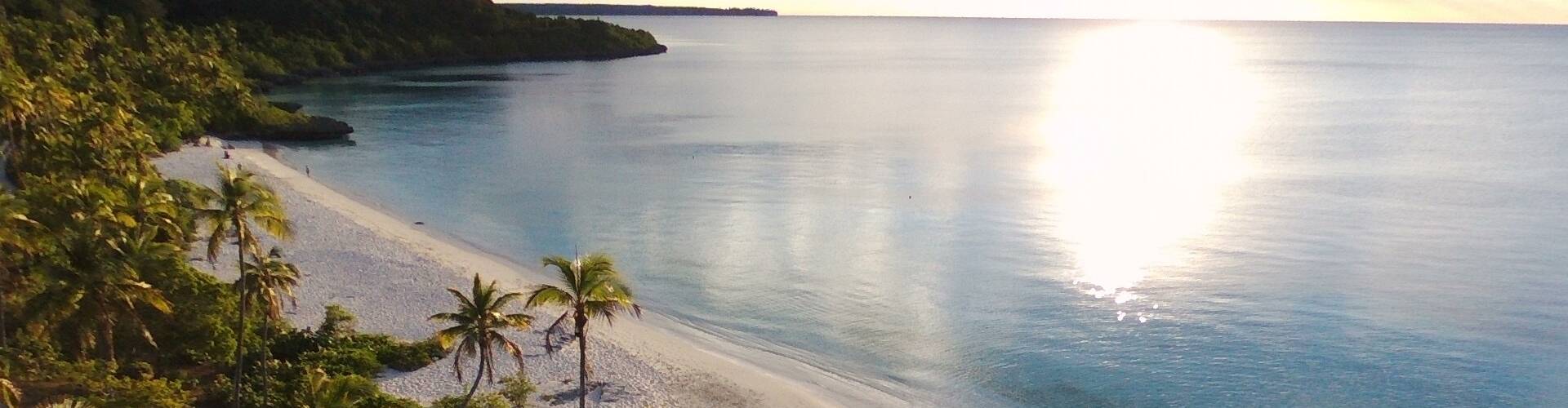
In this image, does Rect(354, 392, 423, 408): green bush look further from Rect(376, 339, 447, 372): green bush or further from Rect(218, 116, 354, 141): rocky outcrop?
Rect(218, 116, 354, 141): rocky outcrop

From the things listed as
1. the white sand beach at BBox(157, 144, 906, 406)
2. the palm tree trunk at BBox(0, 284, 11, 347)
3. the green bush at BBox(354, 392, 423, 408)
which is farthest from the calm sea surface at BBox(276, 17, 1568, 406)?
the palm tree trunk at BBox(0, 284, 11, 347)

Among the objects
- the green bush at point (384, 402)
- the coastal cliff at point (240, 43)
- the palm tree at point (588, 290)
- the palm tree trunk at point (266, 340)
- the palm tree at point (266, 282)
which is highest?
the coastal cliff at point (240, 43)

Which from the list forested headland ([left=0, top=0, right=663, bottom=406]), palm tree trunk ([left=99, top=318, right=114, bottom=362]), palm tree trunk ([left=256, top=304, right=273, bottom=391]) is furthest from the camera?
palm tree trunk ([left=256, top=304, right=273, bottom=391])

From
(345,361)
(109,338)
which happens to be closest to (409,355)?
(345,361)

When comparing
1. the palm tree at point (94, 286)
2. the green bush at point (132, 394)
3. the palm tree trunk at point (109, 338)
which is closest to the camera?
the green bush at point (132, 394)

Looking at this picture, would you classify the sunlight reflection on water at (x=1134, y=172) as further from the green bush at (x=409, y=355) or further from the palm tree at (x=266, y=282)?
the palm tree at (x=266, y=282)

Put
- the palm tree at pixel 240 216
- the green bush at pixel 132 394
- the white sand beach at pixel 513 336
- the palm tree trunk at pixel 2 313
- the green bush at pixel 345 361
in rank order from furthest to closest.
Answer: the white sand beach at pixel 513 336, the green bush at pixel 345 361, the palm tree at pixel 240 216, the palm tree trunk at pixel 2 313, the green bush at pixel 132 394

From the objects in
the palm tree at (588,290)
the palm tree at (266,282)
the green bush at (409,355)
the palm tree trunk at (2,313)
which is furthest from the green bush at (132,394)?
the palm tree at (588,290)
